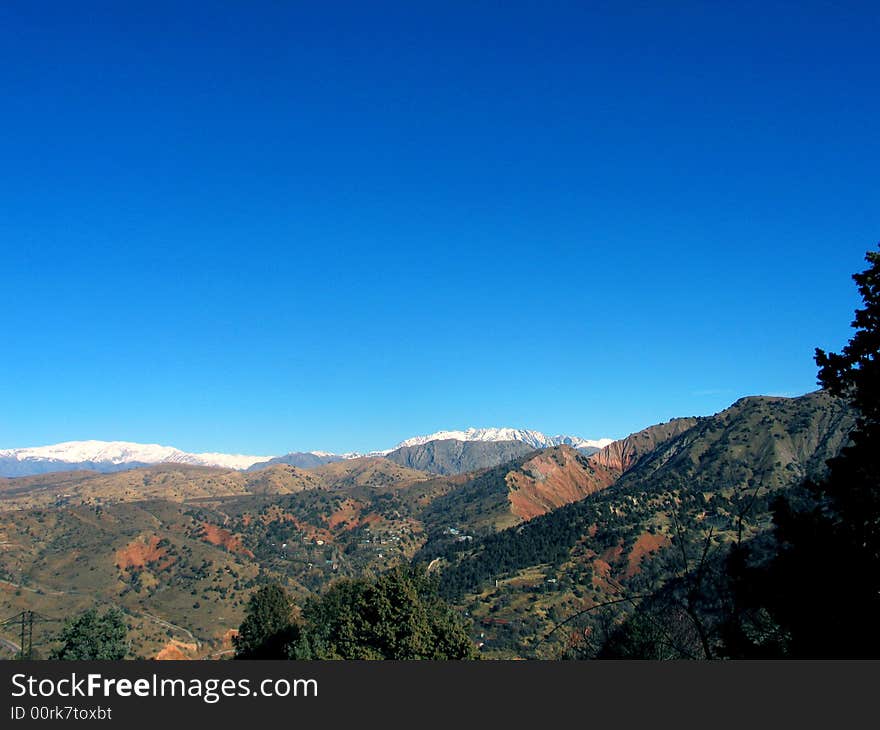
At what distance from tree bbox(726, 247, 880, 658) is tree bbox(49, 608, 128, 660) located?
199ft

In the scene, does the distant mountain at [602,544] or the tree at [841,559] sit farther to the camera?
the distant mountain at [602,544]

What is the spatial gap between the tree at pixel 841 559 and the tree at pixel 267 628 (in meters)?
56.0

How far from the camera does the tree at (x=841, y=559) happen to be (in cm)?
1423

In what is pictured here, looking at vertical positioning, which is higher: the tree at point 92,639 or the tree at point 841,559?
the tree at point 841,559

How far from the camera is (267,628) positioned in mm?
67750

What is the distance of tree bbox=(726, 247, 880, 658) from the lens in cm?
1423

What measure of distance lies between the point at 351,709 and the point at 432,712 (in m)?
1.34

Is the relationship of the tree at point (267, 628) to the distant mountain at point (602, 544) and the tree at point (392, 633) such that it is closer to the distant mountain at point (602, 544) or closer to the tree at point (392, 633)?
the tree at point (392, 633)

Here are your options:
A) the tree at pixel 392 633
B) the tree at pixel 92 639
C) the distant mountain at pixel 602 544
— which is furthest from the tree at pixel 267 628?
the distant mountain at pixel 602 544

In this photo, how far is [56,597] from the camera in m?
129

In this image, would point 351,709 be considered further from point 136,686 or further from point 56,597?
point 56,597

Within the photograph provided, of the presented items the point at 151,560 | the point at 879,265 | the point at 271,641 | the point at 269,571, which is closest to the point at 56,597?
the point at 151,560

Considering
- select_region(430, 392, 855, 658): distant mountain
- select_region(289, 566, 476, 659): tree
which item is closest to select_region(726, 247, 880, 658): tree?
select_region(289, 566, 476, 659): tree

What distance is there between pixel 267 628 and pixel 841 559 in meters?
64.8
